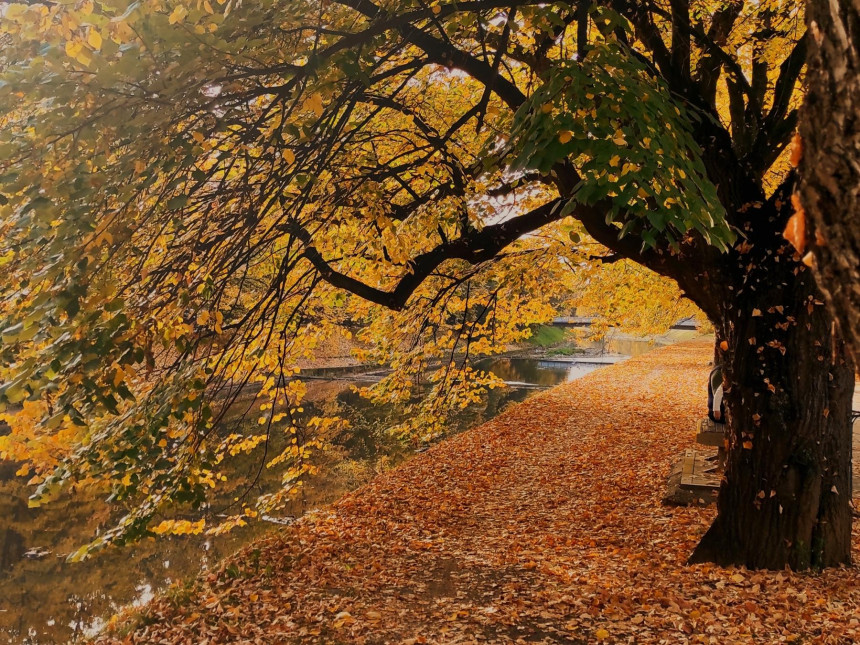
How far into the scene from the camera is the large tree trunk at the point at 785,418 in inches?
195

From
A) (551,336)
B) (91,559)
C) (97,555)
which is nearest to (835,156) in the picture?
(97,555)

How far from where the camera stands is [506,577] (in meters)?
5.93

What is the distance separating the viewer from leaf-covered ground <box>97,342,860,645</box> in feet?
15.1

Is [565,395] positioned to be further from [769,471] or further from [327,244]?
[769,471]

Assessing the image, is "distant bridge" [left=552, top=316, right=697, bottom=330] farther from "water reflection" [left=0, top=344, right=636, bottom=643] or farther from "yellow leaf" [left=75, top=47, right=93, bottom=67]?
"yellow leaf" [left=75, top=47, right=93, bottom=67]

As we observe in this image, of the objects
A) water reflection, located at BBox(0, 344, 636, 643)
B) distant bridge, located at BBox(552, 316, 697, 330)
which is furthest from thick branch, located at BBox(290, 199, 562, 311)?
distant bridge, located at BBox(552, 316, 697, 330)

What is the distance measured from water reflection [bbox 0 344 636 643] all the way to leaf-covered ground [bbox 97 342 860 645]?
4.88ft

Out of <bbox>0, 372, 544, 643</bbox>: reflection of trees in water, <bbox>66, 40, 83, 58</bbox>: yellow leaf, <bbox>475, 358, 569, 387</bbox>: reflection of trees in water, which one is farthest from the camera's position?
<bbox>475, 358, 569, 387</bbox>: reflection of trees in water

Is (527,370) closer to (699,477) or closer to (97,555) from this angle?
(699,477)

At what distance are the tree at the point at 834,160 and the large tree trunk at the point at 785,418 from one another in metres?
4.17

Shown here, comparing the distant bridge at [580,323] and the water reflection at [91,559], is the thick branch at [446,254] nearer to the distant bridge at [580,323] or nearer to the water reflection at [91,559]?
the water reflection at [91,559]

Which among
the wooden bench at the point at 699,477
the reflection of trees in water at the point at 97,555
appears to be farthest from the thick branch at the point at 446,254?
the wooden bench at the point at 699,477

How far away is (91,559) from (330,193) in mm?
7588

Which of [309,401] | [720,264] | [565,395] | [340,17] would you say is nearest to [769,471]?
[720,264]
